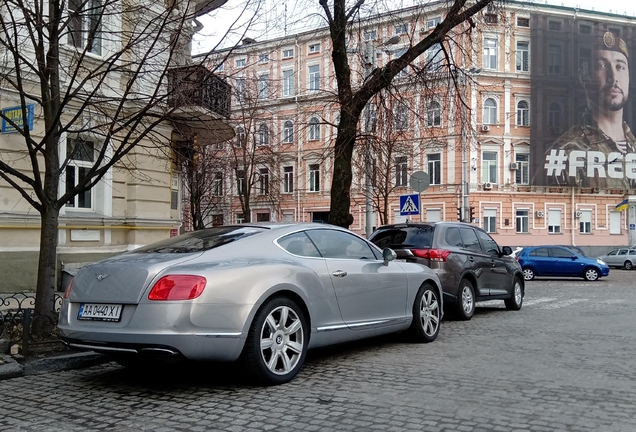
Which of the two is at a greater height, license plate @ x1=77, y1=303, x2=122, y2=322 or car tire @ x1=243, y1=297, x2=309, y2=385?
license plate @ x1=77, y1=303, x2=122, y2=322

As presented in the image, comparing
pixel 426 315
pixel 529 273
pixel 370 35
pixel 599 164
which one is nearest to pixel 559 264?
pixel 529 273

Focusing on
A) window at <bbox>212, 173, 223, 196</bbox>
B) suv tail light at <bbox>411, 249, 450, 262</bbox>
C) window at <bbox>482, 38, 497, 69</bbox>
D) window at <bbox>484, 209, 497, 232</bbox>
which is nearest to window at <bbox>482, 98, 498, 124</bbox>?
window at <bbox>482, 38, 497, 69</bbox>

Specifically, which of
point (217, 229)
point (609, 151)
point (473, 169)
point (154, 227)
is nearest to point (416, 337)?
point (217, 229)

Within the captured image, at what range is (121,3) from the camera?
874 cm

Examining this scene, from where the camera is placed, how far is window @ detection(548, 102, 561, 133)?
4231 centimetres

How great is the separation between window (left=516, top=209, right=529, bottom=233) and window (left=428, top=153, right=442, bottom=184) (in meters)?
5.70

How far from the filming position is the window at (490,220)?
40938 millimetres

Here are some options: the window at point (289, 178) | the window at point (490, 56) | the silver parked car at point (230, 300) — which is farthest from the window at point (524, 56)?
the silver parked car at point (230, 300)

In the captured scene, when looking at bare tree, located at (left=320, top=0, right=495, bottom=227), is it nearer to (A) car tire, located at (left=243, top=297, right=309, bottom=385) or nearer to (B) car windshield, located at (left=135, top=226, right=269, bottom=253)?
(B) car windshield, located at (left=135, top=226, right=269, bottom=253)

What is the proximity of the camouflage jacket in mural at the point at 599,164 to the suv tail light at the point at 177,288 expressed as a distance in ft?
130

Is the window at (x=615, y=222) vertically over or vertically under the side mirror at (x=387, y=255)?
over

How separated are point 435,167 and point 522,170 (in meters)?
5.85

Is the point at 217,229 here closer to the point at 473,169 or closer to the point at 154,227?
the point at 154,227

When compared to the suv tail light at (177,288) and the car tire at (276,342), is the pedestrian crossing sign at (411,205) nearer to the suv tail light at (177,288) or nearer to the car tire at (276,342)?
the car tire at (276,342)
